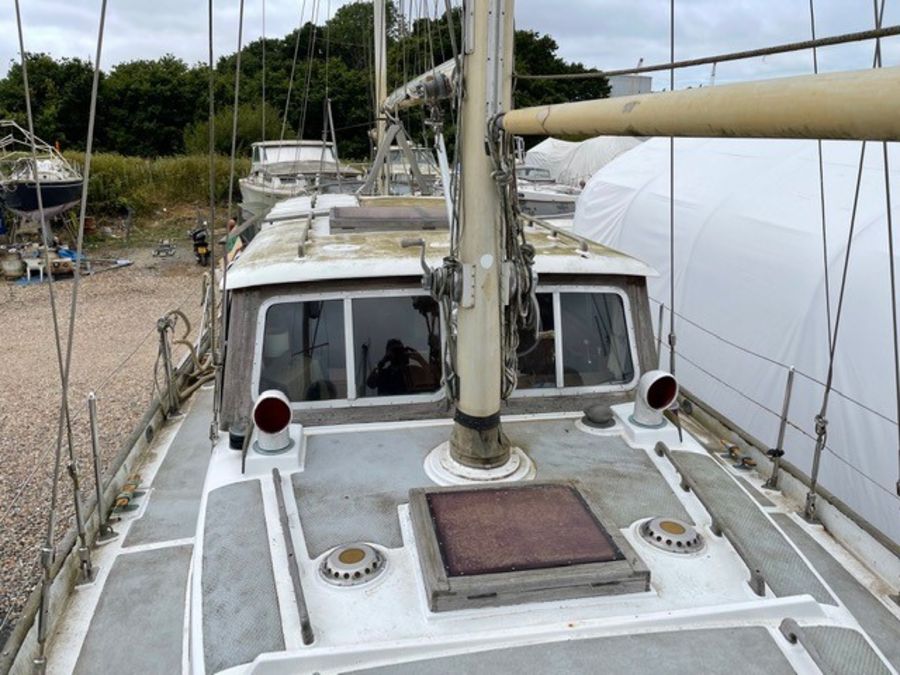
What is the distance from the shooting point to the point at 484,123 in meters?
2.83

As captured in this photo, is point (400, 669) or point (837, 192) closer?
point (400, 669)

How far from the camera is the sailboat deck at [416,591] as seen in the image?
2.24 metres

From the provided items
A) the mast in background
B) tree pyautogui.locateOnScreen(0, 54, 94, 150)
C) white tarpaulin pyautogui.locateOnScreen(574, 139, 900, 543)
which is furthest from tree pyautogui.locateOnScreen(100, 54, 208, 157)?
white tarpaulin pyautogui.locateOnScreen(574, 139, 900, 543)

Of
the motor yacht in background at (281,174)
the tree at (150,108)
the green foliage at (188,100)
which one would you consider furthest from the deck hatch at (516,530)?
the tree at (150,108)

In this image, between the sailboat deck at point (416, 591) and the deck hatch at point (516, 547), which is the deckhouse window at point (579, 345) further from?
the deck hatch at point (516, 547)

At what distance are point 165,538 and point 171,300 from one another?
43.1 feet

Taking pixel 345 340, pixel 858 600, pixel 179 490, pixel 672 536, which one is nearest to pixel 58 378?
pixel 179 490

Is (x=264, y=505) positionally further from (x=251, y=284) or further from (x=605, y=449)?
(x=605, y=449)

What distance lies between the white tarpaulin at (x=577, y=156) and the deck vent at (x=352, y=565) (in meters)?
20.0

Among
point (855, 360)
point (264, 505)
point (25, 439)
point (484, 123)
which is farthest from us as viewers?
point (25, 439)

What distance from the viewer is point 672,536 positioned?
9.04 feet

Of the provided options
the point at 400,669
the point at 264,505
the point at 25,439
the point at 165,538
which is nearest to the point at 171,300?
the point at 25,439

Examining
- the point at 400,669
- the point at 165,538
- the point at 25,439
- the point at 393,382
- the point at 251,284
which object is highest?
the point at 251,284

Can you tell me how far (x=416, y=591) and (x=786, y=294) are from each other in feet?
17.8
